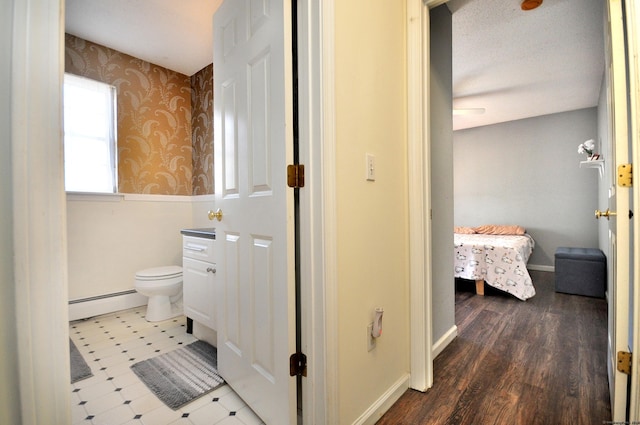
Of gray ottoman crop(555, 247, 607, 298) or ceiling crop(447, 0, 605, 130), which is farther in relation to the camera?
gray ottoman crop(555, 247, 607, 298)

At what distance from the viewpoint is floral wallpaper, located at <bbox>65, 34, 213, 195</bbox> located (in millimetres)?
2758

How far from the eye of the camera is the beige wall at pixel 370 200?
1.16 m

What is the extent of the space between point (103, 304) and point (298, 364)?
8.30 feet

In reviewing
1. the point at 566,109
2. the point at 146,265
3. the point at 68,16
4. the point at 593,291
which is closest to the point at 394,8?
the point at 68,16

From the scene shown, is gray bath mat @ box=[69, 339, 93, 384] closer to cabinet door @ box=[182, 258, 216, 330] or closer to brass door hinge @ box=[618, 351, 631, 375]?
cabinet door @ box=[182, 258, 216, 330]

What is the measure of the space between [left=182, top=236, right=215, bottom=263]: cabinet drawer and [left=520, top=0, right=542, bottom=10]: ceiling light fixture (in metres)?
2.85

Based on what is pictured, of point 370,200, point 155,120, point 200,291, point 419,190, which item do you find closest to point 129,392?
point 200,291

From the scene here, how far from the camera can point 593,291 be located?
125 inches

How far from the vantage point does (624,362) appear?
1111 mm

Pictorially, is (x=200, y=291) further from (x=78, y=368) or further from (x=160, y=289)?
(x=78, y=368)

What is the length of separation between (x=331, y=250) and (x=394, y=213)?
1.73 feet

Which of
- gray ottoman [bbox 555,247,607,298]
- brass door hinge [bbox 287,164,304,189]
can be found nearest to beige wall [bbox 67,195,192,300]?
brass door hinge [bbox 287,164,304,189]

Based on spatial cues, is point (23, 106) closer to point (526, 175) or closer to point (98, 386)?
point (98, 386)

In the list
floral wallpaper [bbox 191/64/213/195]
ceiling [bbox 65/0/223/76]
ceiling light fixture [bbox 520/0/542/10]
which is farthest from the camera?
floral wallpaper [bbox 191/64/213/195]
